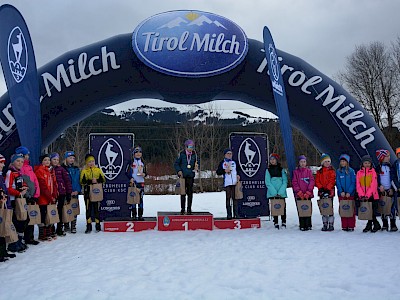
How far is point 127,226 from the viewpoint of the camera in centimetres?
725

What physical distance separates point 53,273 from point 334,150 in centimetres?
586

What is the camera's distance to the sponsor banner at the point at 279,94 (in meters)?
7.29

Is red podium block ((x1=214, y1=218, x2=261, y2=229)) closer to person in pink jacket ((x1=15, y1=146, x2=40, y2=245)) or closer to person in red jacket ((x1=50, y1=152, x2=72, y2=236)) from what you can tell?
person in red jacket ((x1=50, y1=152, x2=72, y2=236))

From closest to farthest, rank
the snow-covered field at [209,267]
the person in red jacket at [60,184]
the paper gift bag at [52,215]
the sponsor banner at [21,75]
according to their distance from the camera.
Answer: the snow-covered field at [209,267]
the paper gift bag at [52,215]
the sponsor banner at [21,75]
the person in red jacket at [60,184]

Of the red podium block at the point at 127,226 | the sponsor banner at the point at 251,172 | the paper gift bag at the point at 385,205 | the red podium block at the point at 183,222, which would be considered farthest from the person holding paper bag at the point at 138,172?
the paper gift bag at the point at 385,205

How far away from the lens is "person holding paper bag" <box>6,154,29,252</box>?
5.42m

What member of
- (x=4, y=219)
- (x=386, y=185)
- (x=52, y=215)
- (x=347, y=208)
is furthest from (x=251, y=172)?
(x=4, y=219)

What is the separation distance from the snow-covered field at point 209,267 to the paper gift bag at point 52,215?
35cm

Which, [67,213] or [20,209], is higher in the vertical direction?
[20,209]

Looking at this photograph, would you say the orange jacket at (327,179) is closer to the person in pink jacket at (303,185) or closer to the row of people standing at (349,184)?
the row of people standing at (349,184)

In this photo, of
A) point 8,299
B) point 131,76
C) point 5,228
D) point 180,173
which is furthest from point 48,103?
point 8,299

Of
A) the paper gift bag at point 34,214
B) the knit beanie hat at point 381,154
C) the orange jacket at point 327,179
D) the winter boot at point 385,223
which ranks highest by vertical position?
the knit beanie hat at point 381,154

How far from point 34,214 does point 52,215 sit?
1.32 feet

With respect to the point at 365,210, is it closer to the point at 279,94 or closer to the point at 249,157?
the point at 279,94
